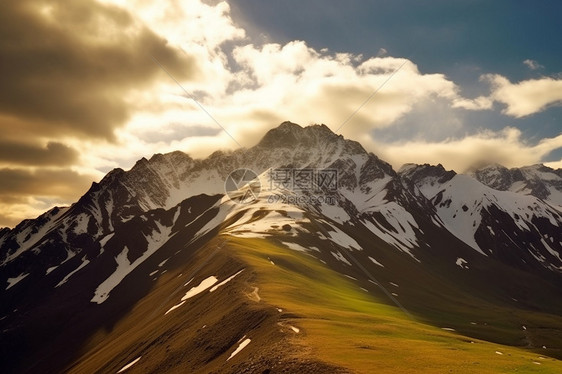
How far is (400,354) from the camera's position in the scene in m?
42.0

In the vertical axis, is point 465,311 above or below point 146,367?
below

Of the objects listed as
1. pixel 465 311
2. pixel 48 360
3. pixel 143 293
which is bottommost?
pixel 465 311

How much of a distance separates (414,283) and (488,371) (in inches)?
5307

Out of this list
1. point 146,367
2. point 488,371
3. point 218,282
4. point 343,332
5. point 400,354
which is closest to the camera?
point 488,371

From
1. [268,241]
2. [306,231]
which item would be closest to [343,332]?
[268,241]

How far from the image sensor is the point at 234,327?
57.4m

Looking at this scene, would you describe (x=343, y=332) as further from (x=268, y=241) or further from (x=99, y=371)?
(x=268, y=241)

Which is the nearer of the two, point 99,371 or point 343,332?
point 343,332

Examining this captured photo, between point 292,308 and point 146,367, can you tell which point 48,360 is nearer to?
point 146,367

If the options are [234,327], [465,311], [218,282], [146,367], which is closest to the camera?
[234,327]

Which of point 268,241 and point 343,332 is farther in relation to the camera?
point 268,241

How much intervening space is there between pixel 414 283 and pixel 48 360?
142m

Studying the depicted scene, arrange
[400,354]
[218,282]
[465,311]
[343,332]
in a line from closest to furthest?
[400,354] < [343,332] < [218,282] < [465,311]

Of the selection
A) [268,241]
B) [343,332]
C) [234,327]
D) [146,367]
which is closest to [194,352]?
[234,327]
